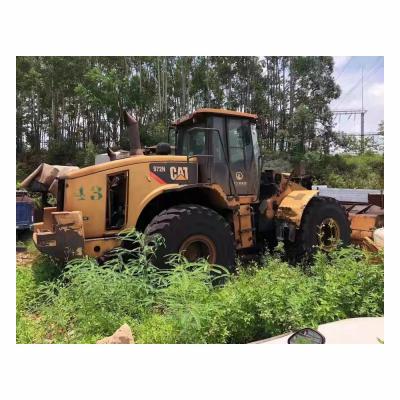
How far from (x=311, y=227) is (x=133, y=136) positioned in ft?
8.61

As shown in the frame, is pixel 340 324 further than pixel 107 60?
No

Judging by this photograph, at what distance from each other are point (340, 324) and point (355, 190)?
418 cm

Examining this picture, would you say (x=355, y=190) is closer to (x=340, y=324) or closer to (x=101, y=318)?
(x=340, y=324)

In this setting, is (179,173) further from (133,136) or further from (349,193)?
(349,193)

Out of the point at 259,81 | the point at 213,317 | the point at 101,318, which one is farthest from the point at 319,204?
the point at 101,318

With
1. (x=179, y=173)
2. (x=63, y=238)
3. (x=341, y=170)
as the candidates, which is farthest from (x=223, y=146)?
(x=341, y=170)

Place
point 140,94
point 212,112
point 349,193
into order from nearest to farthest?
point 212,112 < point 140,94 < point 349,193

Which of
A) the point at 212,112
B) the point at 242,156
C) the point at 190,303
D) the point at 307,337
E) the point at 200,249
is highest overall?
the point at 212,112

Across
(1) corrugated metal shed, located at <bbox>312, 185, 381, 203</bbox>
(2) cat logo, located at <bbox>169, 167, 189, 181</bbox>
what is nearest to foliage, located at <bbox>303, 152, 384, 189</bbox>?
(1) corrugated metal shed, located at <bbox>312, 185, 381, 203</bbox>

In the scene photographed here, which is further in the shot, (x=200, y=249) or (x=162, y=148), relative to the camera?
(x=162, y=148)

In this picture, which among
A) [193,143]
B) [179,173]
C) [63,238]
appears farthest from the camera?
[193,143]

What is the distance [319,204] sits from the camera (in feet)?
17.1

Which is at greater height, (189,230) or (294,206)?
(294,206)

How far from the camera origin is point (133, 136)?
4559 mm
